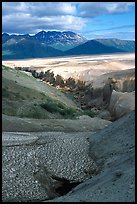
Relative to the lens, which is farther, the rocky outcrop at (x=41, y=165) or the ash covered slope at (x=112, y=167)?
the rocky outcrop at (x=41, y=165)

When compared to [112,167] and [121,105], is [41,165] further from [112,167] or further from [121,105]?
[121,105]

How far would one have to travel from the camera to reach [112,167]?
11.5 metres

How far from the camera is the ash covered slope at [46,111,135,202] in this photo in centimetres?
880

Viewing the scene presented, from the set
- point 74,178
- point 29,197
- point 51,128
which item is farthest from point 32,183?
point 51,128

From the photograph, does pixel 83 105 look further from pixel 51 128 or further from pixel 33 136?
pixel 33 136

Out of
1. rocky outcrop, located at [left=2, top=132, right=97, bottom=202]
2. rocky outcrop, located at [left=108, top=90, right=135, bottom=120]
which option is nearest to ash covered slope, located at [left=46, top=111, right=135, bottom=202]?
rocky outcrop, located at [left=2, top=132, right=97, bottom=202]

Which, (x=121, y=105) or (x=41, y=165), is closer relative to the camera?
(x=41, y=165)

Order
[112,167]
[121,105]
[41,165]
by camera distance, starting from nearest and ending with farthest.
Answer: [112,167] → [41,165] → [121,105]

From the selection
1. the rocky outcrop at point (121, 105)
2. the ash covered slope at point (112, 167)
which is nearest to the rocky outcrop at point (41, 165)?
the ash covered slope at point (112, 167)

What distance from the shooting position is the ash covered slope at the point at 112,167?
8805 mm

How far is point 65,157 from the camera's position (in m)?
13.7

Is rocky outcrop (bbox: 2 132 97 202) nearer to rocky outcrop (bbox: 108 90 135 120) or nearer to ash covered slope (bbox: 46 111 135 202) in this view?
→ ash covered slope (bbox: 46 111 135 202)

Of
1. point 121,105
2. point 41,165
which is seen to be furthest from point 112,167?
point 121,105

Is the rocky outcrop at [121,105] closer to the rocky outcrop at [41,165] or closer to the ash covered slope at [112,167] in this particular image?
the ash covered slope at [112,167]
